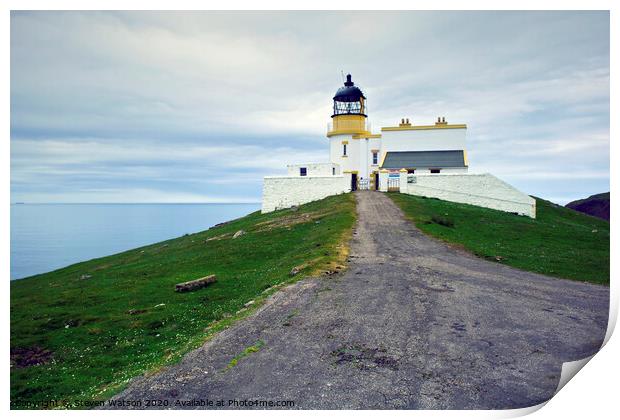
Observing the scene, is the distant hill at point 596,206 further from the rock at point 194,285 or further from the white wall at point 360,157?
the rock at point 194,285

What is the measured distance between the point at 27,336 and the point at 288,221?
21.7m

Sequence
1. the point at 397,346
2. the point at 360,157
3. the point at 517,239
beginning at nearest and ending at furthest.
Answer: the point at 397,346, the point at 517,239, the point at 360,157

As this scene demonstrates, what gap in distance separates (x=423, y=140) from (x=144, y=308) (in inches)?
1715

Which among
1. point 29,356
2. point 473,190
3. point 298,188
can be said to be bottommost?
point 29,356

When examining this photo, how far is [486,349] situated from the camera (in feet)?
33.4

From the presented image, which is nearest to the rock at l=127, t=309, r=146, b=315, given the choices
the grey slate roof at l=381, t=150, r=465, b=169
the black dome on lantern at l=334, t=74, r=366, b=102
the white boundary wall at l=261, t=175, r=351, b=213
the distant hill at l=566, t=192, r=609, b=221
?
the white boundary wall at l=261, t=175, r=351, b=213

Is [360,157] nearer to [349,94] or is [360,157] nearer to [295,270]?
[349,94]

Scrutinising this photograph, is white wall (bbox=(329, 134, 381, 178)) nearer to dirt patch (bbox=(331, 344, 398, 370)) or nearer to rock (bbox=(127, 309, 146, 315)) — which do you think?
rock (bbox=(127, 309, 146, 315))

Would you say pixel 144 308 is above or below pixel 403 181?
below

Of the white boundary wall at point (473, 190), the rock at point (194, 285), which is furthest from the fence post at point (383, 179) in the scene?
the rock at point (194, 285)

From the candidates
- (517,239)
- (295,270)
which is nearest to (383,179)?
(517,239)

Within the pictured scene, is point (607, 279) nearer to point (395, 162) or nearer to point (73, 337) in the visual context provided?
point (73, 337)

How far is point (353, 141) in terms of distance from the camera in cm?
5572

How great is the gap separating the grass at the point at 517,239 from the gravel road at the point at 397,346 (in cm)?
405
